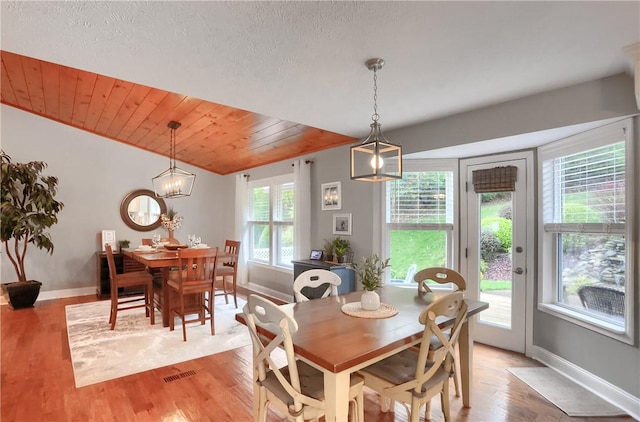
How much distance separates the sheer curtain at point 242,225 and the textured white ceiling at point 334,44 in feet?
11.8

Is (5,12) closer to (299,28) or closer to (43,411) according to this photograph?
(299,28)

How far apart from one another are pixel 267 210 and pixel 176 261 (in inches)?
94.6

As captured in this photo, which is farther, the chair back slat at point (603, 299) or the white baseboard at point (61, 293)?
the white baseboard at point (61, 293)

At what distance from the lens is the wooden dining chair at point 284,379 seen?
60.7 inches

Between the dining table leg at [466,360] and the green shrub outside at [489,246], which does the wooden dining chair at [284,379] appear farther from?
the green shrub outside at [489,246]

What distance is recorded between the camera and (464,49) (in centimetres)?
198

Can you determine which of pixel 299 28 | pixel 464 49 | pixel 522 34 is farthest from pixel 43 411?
pixel 522 34

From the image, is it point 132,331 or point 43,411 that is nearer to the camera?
point 43,411

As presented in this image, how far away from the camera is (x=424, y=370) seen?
181cm

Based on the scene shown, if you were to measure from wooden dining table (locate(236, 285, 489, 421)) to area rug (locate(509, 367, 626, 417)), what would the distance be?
0.69 meters

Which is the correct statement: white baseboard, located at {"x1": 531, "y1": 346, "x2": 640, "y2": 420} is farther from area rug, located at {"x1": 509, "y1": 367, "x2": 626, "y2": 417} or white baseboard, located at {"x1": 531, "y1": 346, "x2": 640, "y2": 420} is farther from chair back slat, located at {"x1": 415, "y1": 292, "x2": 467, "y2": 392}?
chair back slat, located at {"x1": 415, "y1": 292, "x2": 467, "y2": 392}

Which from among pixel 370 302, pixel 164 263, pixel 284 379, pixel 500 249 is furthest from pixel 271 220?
pixel 284 379

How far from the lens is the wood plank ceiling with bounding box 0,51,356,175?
142 inches

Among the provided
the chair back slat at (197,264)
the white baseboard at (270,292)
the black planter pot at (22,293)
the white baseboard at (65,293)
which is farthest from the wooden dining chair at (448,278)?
the white baseboard at (65,293)
